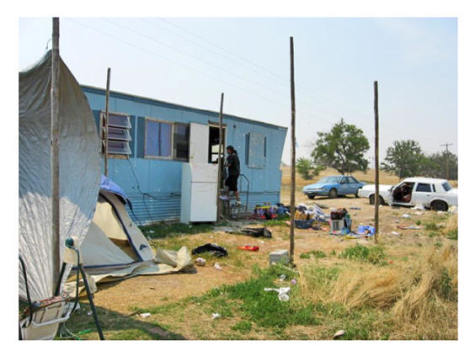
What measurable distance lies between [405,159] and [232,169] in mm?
37142

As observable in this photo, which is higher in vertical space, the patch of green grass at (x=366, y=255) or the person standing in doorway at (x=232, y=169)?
the person standing in doorway at (x=232, y=169)

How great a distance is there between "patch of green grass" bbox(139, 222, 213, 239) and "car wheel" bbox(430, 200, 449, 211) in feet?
34.4

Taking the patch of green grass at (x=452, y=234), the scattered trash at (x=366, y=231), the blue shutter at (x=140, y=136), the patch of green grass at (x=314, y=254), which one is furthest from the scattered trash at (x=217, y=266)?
the patch of green grass at (x=452, y=234)

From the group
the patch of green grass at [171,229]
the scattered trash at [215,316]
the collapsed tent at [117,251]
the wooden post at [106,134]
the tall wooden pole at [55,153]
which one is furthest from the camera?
the patch of green grass at [171,229]

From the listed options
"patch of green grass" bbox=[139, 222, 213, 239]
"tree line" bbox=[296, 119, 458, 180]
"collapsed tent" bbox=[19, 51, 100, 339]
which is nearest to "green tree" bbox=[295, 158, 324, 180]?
"tree line" bbox=[296, 119, 458, 180]

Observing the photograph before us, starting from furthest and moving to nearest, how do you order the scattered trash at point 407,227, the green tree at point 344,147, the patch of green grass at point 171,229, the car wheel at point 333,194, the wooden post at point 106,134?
the green tree at point 344,147 → the car wheel at point 333,194 → the scattered trash at point 407,227 → the patch of green grass at point 171,229 → the wooden post at point 106,134

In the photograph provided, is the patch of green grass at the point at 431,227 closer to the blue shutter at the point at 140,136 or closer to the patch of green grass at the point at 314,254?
the patch of green grass at the point at 314,254

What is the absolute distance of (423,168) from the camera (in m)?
43.6

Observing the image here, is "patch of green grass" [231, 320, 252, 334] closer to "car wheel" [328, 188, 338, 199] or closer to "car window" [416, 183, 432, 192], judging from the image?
"car window" [416, 183, 432, 192]

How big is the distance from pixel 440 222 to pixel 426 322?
9785 mm

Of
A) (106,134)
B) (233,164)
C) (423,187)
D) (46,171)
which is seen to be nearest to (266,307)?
(46,171)

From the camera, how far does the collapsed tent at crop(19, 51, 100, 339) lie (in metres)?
3.98

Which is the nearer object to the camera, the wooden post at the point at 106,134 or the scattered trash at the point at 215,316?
the scattered trash at the point at 215,316

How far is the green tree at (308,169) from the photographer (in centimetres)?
4132
